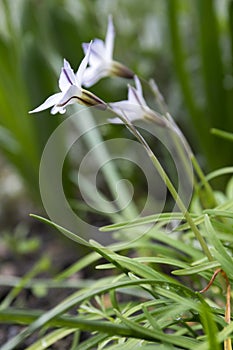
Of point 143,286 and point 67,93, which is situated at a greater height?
point 67,93

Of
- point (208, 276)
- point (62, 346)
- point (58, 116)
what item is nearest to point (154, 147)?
point (58, 116)

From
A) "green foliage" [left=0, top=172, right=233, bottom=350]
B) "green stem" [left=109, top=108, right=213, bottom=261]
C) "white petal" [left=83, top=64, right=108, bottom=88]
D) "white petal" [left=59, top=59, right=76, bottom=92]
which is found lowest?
"green foliage" [left=0, top=172, right=233, bottom=350]

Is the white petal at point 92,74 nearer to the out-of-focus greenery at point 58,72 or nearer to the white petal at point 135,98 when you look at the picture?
the white petal at point 135,98

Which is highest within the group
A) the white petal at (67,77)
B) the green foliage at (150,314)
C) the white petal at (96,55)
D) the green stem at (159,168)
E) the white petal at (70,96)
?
the white petal at (67,77)

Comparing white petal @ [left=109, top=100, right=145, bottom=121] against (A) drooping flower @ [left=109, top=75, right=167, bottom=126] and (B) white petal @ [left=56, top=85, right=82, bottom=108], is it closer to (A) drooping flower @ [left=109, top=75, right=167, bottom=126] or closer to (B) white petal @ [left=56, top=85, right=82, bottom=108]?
(A) drooping flower @ [left=109, top=75, right=167, bottom=126]

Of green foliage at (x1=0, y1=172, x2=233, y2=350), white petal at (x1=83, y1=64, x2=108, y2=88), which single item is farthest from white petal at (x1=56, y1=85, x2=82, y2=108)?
white petal at (x1=83, y1=64, x2=108, y2=88)

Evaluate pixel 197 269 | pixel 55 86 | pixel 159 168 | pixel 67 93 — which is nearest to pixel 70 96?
pixel 67 93

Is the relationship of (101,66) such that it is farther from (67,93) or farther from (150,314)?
(150,314)

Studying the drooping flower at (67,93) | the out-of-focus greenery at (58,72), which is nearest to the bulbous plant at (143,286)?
the drooping flower at (67,93)

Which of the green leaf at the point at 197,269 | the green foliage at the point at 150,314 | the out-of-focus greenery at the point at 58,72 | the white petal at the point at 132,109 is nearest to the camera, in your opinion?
the green foliage at the point at 150,314
